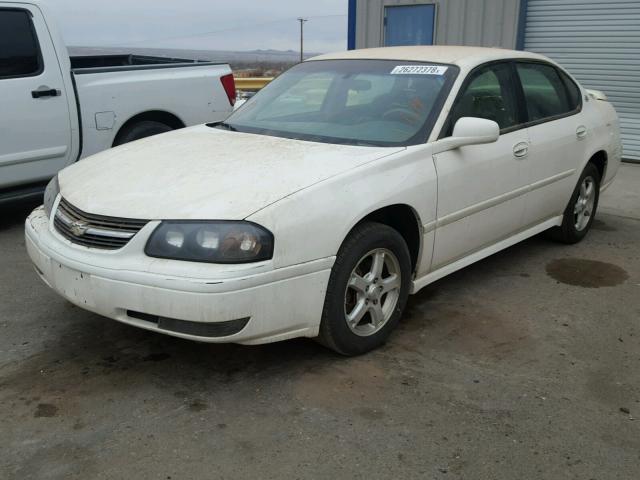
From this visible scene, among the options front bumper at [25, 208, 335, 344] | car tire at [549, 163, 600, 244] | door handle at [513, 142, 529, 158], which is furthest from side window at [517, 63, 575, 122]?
front bumper at [25, 208, 335, 344]

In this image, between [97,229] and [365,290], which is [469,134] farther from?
[97,229]

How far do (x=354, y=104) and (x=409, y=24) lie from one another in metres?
7.87

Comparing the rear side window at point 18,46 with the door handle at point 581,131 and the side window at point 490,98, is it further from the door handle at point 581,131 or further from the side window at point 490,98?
the door handle at point 581,131

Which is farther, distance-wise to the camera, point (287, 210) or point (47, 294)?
point (47, 294)

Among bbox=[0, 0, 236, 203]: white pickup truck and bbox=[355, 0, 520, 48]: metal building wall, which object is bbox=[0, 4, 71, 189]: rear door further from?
bbox=[355, 0, 520, 48]: metal building wall

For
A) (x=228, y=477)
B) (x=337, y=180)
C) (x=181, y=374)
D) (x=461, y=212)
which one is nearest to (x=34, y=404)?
(x=181, y=374)

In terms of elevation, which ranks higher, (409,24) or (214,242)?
(409,24)

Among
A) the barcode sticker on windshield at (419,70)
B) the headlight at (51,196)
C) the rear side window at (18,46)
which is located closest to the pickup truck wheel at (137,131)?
the rear side window at (18,46)

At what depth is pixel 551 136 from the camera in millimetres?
4672

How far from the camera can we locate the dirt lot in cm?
259

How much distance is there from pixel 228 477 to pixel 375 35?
34.1 ft

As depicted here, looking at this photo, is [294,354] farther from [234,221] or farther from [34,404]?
[34,404]

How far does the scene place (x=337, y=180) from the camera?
3135 mm

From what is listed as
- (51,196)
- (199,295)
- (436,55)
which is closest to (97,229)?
(199,295)
